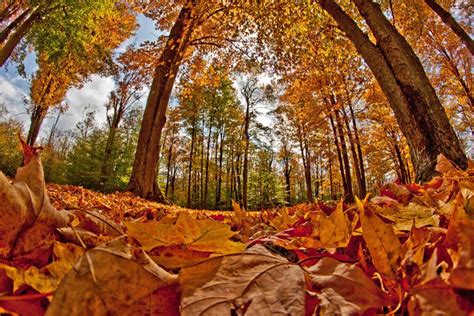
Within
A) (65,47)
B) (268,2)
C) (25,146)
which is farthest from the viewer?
(65,47)

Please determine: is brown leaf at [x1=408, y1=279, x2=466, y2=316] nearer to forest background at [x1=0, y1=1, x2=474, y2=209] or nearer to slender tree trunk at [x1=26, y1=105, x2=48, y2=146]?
forest background at [x1=0, y1=1, x2=474, y2=209]

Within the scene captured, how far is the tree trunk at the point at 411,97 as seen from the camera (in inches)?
102

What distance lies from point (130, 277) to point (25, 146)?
0.33 m

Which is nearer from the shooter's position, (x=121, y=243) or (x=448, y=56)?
(x=121, y=243)

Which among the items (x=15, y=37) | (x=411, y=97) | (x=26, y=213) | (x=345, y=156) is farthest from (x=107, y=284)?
(x=345, y=156)

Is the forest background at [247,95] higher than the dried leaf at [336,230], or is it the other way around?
the forest background at [247,95]

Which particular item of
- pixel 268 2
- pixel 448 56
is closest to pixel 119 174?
pixel 268 2

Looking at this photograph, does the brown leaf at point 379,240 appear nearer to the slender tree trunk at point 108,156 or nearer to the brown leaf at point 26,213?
the brown leaf at point 26,213

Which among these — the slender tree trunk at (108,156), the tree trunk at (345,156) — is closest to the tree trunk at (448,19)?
the tree trunk at (345,156)

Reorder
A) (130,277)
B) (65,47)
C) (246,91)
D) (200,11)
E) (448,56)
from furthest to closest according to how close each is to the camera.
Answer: (246,91) < (448,56) < (65,47) < (200,11) < (130,277)

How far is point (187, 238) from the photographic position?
478 mm

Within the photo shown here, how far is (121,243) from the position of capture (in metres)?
0.35

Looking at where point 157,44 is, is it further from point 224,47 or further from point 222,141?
point 222,141

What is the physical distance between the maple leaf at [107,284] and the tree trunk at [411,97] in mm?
2610
